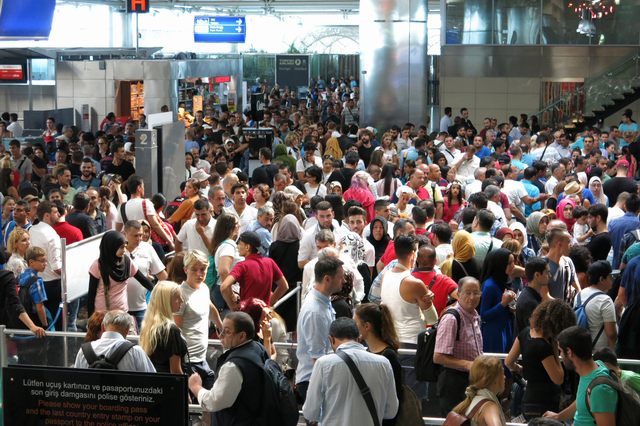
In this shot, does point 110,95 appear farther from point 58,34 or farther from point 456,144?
point 58,34

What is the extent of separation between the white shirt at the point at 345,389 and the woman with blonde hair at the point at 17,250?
392 centimetres

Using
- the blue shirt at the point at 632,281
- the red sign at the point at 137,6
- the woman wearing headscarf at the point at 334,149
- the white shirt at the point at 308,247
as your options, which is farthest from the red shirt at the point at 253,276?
the red sign at the point at 137,6

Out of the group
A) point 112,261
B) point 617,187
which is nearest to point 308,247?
point 112,261

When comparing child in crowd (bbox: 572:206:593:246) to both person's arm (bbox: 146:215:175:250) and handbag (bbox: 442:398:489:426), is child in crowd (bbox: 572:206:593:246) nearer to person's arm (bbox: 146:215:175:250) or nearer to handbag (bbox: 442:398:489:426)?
person's arm (bbox: 146:215:175:250)

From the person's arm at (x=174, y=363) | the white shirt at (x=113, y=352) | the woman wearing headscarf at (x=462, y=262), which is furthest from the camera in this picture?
the woman wearing headscarf at (x=462, y=262)

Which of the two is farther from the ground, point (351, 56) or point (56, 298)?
point (351, 56)

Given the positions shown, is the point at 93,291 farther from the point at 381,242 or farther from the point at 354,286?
the point at 381,242

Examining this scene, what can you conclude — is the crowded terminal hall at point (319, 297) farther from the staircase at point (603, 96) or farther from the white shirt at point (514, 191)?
the staircase at point (603, 96)

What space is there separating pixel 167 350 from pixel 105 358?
53cm

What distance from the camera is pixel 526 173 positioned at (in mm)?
9914

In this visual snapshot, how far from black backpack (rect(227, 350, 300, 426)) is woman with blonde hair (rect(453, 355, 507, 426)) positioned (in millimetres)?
891

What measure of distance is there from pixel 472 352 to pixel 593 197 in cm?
537

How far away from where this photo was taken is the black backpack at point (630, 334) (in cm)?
578

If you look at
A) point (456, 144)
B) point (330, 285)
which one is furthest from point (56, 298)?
point (456, 144)
